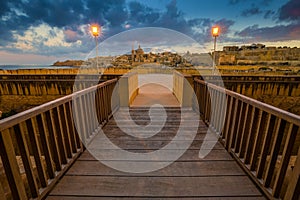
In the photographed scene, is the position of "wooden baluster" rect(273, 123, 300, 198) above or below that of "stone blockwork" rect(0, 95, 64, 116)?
above

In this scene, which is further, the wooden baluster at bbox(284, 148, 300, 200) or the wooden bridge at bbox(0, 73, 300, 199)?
the wooden bridge at bbox(0, 73, 300, 199)

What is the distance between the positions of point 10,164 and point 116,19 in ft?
60.8

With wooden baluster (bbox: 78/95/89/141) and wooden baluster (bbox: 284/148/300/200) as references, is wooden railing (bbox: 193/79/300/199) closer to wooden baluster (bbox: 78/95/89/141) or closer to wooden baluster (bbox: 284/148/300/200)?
wooden baluster (bbox: 284/148/300/200)

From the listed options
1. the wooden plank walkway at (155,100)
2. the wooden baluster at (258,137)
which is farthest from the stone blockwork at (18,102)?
the wooden baluster at (258,137)

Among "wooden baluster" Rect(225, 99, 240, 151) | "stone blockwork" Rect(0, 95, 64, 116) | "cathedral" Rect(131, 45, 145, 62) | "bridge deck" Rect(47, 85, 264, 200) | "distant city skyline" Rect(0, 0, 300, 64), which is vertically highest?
"distant city skyline" Rect(0, 0, 300, 64)

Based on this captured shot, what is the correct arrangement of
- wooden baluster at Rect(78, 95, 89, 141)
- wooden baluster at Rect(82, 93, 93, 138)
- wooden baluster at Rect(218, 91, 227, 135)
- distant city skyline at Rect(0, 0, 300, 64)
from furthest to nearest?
distant city skyline at Rect(0, 0, 300, 64) → wooden baluster at Rect(218, 91, 227, 135) → wooden baluster at Rect(82, 93, 93, 138) → wooden baluster at Rect(78, 95, 89, 141)

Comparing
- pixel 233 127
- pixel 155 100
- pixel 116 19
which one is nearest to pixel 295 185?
pixel 233 127

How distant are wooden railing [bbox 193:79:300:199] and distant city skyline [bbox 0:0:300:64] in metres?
5.69

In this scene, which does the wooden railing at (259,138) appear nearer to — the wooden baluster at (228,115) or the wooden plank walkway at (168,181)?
the wooden baluster at (228,115)

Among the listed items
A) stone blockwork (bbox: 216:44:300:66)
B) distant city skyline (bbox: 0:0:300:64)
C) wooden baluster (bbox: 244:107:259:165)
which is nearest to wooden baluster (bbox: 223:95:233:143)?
wooden baluster (bbox: 244:107:259:165)

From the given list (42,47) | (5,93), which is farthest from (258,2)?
(42,47)

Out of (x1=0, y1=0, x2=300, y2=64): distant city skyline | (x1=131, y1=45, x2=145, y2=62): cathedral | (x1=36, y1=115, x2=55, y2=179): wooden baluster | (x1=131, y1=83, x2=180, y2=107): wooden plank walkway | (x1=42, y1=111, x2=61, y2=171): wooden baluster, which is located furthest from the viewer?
(x1=0, y1=0, x2=300, y2=64): distant city skyline

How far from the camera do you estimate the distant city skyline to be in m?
12.2

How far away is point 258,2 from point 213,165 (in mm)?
18840
